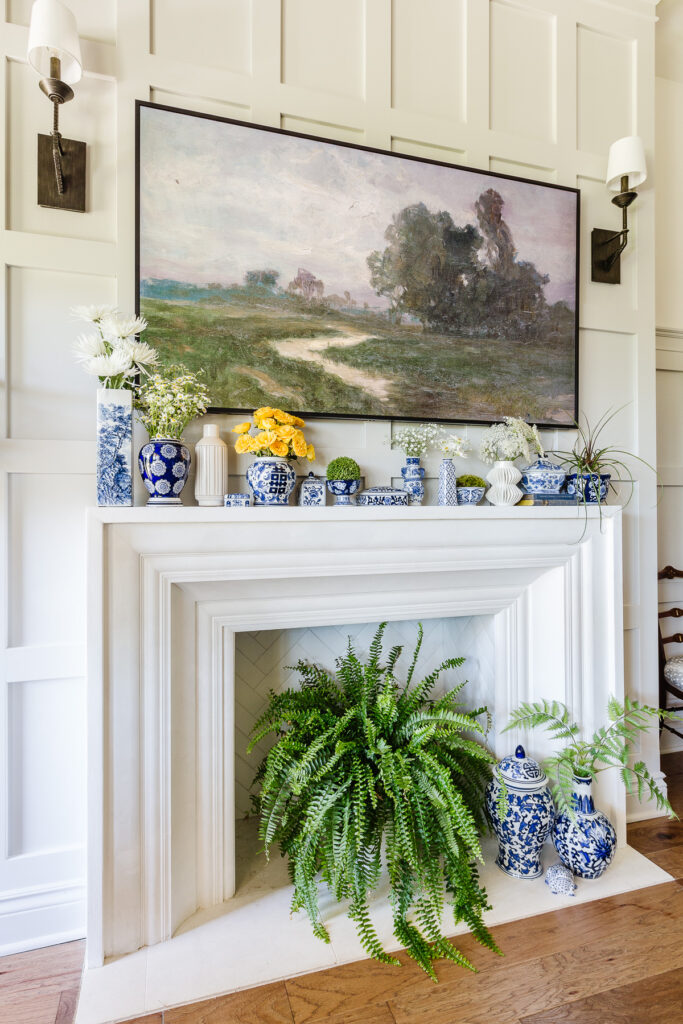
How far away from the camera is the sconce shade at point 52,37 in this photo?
4.89ft

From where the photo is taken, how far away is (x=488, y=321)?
2156mm

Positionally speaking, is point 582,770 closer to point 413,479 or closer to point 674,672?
point 674,672

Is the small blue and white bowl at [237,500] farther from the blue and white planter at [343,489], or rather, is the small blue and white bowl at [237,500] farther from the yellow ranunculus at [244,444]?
the blue and white planter at [343,489]

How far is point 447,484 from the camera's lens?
195 cm

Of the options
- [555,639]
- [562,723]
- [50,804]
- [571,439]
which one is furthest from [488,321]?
[50,804]

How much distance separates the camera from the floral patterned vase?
1.61m

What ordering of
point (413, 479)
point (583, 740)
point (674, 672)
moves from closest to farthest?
point (413, 479), point (583, 740), point (674, 672)

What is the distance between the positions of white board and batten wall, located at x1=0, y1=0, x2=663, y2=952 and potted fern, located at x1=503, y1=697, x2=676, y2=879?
3.26 feet

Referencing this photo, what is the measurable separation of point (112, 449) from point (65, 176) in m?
0.88

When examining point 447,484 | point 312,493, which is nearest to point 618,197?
point 447,484

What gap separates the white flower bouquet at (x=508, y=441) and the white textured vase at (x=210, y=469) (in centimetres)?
99

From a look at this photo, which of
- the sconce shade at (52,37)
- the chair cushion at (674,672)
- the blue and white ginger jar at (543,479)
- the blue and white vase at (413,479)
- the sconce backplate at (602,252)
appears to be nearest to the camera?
the sconce shade at (52,37)

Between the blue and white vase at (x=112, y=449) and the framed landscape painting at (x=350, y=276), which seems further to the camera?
the framed landscape painting at (x=350, y=276)

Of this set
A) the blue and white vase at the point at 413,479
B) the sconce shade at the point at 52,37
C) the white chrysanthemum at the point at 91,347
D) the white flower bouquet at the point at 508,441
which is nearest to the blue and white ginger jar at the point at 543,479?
the white flower bouquet at the point at 508,441
